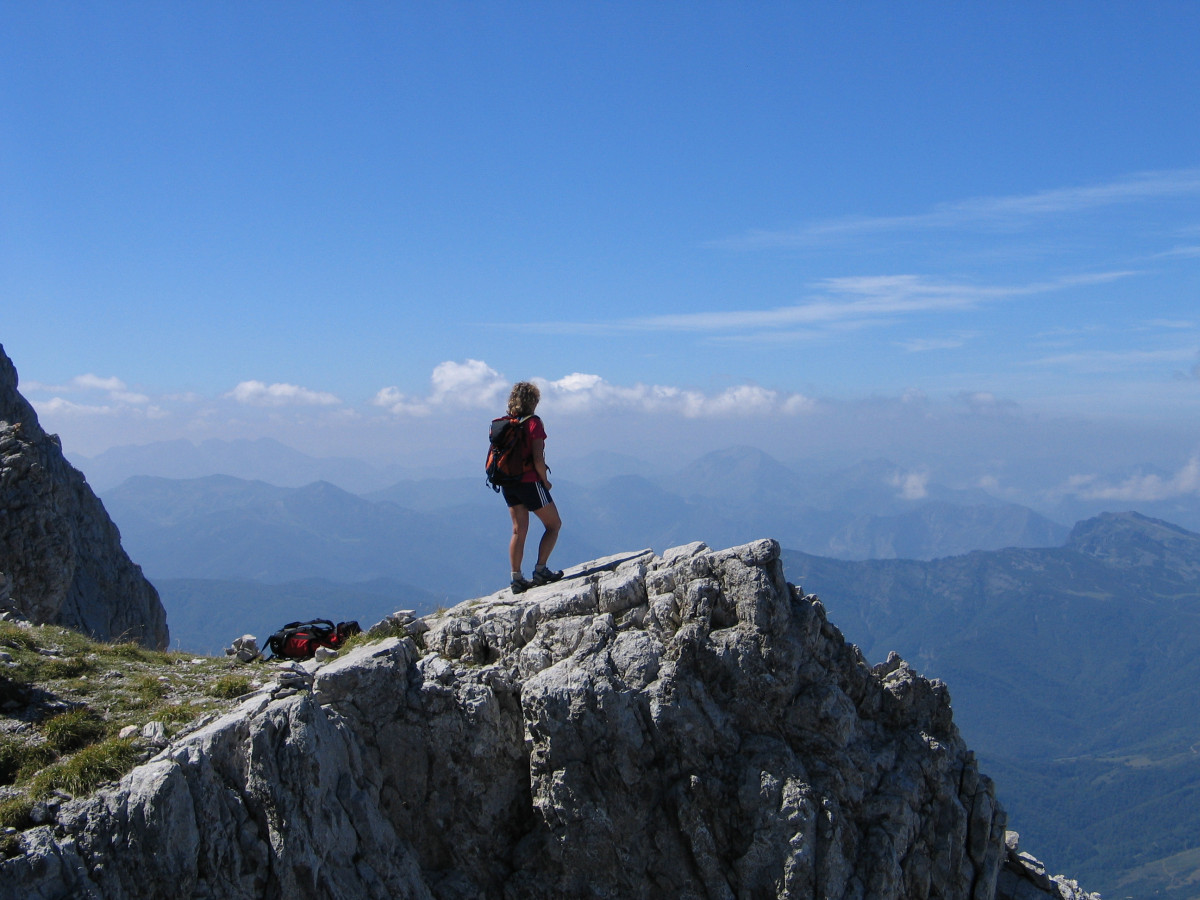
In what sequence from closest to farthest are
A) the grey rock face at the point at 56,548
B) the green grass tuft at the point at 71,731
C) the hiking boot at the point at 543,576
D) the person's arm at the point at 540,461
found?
the green grass tuft at the point at 71,731 → the person's arm at the point at 540,461 → the hiking boot at the point at 543,576 → the grey rock face at the point at 56,548

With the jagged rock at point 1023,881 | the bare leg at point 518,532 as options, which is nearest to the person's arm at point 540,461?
the bare leg at point 518,532

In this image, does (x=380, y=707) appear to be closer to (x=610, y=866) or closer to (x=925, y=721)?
(x=610, y=866)

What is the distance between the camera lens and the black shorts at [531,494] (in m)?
18.3

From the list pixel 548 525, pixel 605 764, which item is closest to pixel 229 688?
pixel 605 764

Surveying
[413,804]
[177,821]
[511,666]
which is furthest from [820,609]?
[177,821]

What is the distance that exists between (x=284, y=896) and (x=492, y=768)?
4.37m

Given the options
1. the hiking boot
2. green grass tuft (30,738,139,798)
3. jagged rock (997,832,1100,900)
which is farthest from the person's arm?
jagged rock (997,832,1100,900)

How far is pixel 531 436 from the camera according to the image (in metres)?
18.1

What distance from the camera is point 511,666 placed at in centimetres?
1619

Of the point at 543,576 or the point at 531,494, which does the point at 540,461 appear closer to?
the point at 531,494

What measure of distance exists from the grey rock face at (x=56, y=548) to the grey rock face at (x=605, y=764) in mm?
15375

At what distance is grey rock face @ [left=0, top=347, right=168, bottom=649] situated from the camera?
31.4 m

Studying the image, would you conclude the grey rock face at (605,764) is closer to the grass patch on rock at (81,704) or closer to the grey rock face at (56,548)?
the grass patch on rock at (81,704)

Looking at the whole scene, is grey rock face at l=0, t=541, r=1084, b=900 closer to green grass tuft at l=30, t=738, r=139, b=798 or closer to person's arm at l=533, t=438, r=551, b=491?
green grass tuft at l=30, t=738, r=139, b=798
